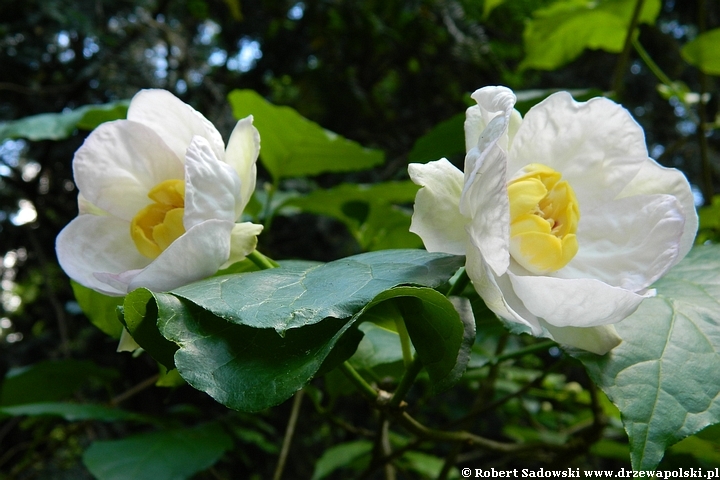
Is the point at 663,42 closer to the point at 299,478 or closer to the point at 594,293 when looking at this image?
the point at 299,478

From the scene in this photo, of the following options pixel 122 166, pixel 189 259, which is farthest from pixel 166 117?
pixel 189 259

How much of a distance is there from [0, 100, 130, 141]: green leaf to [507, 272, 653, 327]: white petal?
0.79 metres

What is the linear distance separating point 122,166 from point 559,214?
0.37 meters

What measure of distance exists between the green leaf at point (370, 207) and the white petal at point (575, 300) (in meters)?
0.55

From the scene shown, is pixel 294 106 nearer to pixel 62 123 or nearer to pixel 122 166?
pixel 62 123

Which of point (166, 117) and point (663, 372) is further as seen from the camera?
point (166, 117)

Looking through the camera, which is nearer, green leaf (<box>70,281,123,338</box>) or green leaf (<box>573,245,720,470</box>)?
green leaf (<box>573,245,720,470</box>)

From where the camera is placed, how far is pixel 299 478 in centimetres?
194

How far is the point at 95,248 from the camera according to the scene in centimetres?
52

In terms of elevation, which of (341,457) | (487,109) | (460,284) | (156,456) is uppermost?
(487,109)

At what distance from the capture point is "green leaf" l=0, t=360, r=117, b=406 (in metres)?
1.22

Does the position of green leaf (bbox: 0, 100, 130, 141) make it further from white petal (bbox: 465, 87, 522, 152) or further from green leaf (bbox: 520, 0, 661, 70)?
green leaf (bbox: 520, 0, 661, 70)

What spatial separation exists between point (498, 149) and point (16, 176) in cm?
177

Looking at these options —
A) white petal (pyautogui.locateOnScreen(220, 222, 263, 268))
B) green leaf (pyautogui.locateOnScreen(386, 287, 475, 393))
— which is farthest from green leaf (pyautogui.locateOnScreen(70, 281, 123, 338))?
green leaf (pyautogui.locateOnScreen(386, 287, 475, 393))
